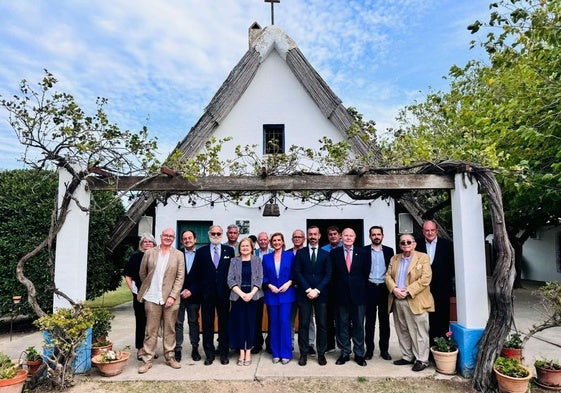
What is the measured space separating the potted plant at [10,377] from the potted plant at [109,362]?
77cm

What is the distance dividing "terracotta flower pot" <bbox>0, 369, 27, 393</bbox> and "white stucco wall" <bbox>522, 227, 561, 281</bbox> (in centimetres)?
1899

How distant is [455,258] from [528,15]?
3758mm

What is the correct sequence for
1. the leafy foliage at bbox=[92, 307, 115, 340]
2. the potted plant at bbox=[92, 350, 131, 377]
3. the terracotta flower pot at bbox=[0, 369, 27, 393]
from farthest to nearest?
the leafy foliage at bbox=[92, 307, 115, 340] → the potted plant at bbox=[92, 350, 131, 377] → the terracotta flower pot at bbox=[0, 369, 27, 393]

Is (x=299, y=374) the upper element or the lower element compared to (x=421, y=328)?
lower

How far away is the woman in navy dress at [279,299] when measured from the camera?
5137 millimetres

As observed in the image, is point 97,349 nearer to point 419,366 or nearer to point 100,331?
point 100,331

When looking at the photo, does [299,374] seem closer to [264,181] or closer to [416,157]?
Answer: [264,181]

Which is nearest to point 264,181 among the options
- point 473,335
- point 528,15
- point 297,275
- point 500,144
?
point 297,275

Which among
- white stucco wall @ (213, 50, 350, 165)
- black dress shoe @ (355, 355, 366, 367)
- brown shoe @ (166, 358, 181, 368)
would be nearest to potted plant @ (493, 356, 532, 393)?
black dress shoe @ (355, 355, 366, 367)

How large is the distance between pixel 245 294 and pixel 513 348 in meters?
3.27

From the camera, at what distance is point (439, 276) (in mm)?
5039

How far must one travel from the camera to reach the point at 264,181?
5246mm

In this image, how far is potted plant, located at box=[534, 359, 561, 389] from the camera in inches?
171

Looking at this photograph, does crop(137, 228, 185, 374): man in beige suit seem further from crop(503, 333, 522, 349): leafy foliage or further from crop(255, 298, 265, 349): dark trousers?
crop(503, 333, 522, 349): leafy foliage
